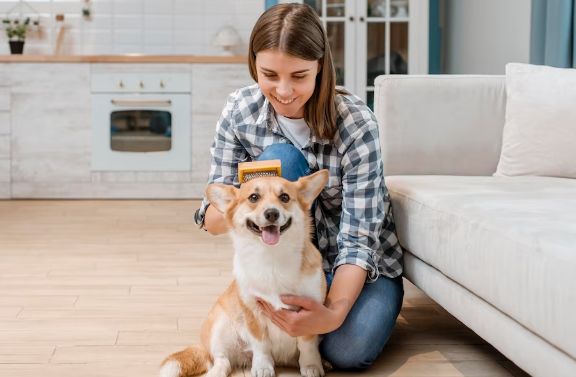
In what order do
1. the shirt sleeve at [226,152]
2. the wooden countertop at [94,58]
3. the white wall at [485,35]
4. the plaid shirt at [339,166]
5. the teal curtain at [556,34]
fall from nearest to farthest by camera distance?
the plaid shirt at [339,166], the shirt sleeve at [226,152], the teal curtain at [556,34], the white wall at [485,35], the wooden countertop at [94,58]

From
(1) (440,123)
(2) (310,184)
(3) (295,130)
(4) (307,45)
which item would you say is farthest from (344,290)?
(1) (440,123)

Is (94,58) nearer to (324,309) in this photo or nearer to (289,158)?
(289,158)

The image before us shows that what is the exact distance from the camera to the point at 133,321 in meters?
2.36

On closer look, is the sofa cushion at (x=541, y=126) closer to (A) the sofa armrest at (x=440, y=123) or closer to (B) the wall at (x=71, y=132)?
(A) the sofa armrest at (x=440, y=123)

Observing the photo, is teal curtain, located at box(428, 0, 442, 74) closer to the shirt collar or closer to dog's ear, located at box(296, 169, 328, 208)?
the shirt collar

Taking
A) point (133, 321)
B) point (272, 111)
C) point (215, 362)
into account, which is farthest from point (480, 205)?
point (133, 321)

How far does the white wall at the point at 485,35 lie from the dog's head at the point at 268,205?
304 centimetres

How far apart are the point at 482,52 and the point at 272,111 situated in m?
3.51

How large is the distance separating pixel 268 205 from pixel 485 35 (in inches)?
154

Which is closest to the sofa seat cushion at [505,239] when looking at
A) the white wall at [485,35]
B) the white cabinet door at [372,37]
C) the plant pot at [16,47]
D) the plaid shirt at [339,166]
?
the plaid shirt at [339,166]

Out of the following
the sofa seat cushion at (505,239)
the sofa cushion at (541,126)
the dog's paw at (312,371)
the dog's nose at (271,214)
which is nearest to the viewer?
the sofa seat cushion at (505,239)

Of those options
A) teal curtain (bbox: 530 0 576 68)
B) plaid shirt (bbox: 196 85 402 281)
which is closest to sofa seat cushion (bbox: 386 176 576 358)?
plaid shirt (bbox: 196 85 402 281)

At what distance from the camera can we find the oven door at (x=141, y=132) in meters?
5.41

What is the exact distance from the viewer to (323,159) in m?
2.00
